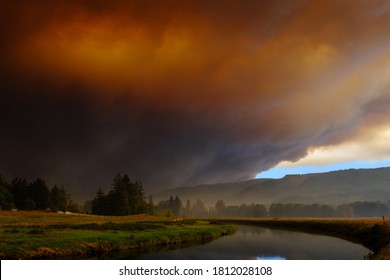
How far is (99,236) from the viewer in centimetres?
4900

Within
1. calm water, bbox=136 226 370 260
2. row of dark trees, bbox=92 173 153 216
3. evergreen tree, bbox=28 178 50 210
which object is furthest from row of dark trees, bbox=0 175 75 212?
calm water, bbox=136 226 370 260

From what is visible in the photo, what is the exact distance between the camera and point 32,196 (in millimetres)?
133125

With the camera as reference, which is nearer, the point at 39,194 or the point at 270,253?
the point at 270,253

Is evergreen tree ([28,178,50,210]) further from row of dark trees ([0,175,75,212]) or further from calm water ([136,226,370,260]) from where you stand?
calm water ([136,226,370,260])

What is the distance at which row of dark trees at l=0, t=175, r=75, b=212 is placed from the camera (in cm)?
12706

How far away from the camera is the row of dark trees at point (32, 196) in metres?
127

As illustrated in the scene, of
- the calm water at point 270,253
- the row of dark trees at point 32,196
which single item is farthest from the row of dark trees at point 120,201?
the calm water at point 270,253

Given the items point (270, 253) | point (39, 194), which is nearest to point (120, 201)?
point (39, 194)

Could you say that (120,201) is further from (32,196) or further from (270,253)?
(270,253)

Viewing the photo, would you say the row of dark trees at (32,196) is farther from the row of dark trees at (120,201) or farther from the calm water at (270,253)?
the calm water at (270,253)

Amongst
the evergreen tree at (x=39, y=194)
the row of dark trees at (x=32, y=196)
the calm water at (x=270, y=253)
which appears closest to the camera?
the calm water at (x=270, y=253)

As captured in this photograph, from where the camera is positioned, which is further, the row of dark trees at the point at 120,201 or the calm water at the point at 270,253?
the row of dark trees at the point at 120,201
